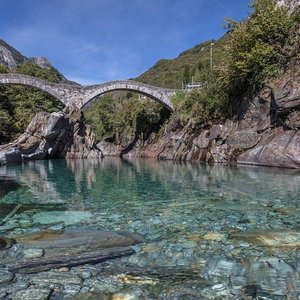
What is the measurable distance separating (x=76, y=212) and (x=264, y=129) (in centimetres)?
1692

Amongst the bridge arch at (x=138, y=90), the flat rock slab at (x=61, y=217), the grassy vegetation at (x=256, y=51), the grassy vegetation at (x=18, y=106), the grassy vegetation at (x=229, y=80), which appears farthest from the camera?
the bridge arch at (x=138, y=90)

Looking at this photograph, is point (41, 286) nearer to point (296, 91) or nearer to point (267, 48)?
point (296, 91)

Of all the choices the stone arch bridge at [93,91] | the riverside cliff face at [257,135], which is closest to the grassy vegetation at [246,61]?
the riverside cliff face at [257,135]

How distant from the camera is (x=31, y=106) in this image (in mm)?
44750

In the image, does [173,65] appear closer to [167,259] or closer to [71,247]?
[71,247]

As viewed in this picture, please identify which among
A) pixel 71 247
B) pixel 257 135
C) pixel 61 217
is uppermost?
pixel 257 135

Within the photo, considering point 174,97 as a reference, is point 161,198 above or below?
below

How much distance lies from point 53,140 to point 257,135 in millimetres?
20461

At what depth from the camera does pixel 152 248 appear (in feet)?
17.7

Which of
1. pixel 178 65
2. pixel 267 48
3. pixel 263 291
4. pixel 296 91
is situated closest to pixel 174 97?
pixel 267 48

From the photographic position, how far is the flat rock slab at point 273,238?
5457mm

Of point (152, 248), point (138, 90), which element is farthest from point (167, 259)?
point (138, 90)

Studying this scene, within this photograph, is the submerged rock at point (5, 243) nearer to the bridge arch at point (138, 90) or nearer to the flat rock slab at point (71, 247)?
the flat rock slab at point (71, 247)

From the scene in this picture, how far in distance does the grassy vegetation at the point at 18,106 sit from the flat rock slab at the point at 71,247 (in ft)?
106
